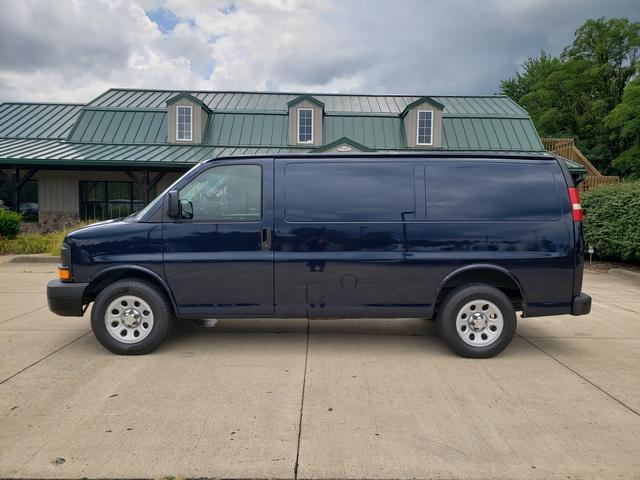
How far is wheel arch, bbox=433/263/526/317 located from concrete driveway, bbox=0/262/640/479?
0.65 m

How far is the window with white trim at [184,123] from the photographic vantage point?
63.5ft

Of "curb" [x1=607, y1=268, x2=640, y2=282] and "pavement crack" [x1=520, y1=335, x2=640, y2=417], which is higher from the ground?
"curb" [x1=607, y1=268, x2=640, y2=282]

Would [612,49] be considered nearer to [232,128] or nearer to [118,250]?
[232,128]

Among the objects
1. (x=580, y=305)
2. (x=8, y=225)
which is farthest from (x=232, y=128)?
(x=580, y=305)

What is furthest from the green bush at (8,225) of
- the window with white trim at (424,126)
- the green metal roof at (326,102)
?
the window with white trim at (424,126)

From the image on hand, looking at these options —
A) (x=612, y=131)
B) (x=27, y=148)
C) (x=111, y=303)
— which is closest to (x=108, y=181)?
(x=27, y=148)

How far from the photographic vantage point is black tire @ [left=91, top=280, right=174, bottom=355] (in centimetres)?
455

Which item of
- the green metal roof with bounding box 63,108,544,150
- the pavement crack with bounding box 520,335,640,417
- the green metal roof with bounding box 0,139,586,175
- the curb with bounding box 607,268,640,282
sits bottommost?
the pavement crack with bounding box 520,335,640,417

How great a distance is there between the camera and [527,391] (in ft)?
12.5

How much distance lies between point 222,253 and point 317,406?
1.85 meters

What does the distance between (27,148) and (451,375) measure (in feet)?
65.3

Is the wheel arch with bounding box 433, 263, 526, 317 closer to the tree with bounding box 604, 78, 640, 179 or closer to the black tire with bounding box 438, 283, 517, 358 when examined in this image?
the black tire with bounding box 438, 283, 517, 358

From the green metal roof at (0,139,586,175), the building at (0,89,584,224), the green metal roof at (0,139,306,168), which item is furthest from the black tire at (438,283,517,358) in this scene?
the building at (0,89,584,224)

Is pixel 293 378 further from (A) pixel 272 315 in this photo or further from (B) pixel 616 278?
(B) pixel 616 278
